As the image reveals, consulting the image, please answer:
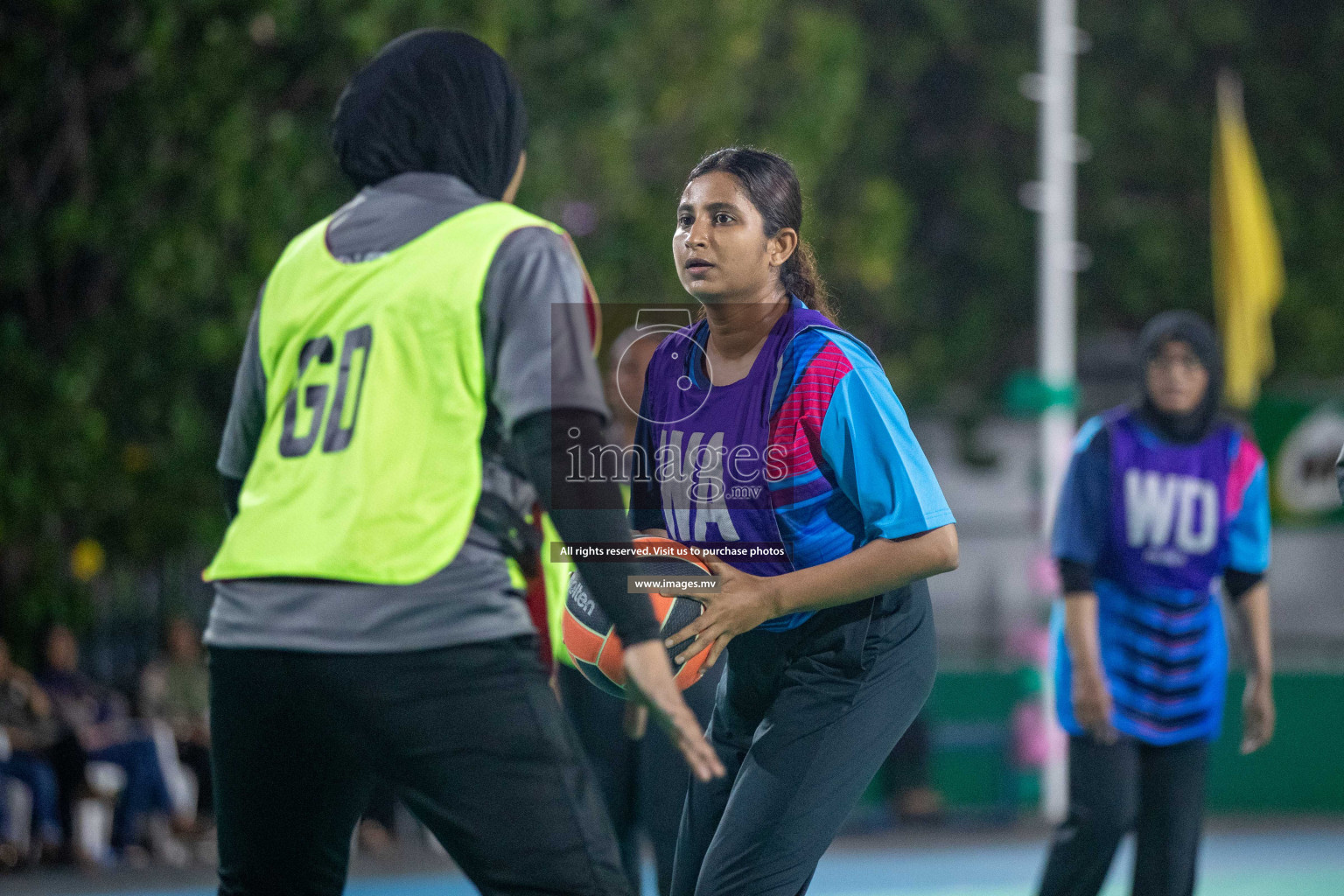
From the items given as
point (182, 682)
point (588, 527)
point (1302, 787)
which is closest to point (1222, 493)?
point (588, 527)

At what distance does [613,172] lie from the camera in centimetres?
1711

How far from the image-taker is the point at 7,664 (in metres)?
10.6

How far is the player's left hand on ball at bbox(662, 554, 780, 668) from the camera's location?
3.30 m

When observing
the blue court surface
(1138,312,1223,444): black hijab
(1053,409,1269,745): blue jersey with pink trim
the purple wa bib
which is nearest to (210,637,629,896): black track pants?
the purple wa bib

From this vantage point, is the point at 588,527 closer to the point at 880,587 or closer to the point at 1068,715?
the point at 880,587

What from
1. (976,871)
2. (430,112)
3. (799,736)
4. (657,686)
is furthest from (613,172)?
(657,686)

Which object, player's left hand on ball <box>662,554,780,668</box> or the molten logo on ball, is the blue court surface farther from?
player's left hand on ball <box>662,554,780,668</box>

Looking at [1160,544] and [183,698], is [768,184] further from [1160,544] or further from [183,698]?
[183,698]

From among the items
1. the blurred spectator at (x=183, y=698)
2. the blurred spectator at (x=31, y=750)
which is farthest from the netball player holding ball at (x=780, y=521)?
the blurred spectator at (x=183, y=698)

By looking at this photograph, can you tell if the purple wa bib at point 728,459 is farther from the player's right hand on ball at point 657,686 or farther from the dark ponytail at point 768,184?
the player's right hand on ball at point 657,686

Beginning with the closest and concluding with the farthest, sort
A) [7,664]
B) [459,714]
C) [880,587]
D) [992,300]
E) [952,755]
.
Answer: [459,714]
[880,587]
[7,664]
[952,755]
[992,300]

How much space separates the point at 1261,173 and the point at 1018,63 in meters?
4.41

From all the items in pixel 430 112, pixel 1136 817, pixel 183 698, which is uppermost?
pixel 430 112

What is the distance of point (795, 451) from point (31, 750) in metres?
8.11
